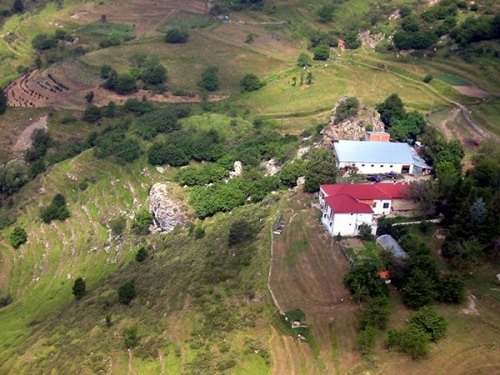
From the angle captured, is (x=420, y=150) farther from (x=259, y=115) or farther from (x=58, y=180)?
(x=58, y=180)

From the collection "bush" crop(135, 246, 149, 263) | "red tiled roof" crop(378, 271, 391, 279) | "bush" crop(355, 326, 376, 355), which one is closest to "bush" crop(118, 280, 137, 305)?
"bush" crop(135, 246, 149, 263)

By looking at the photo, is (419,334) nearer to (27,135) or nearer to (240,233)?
(240,233)

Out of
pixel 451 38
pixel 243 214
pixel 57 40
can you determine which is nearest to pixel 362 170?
pixel 243 214

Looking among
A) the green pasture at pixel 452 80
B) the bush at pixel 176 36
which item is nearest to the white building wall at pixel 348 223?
the green pasture at pixel 452 80

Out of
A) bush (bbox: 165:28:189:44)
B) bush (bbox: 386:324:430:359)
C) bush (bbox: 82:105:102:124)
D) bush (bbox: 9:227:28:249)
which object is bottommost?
bush (bbox: 9:227:28:249)

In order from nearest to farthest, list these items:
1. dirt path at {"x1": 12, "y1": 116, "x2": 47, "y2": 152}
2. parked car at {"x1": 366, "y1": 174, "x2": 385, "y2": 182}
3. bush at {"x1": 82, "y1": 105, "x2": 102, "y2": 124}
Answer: parked car at {"x1": 366, "y1": 174, "x2": 385, "y2": 182}, dirt path at {"x1": 12, "y1": 116, "x2": 47, "y2": 152}, bush at {"x1": 82, "y1": 105, "x2": 102, "y2": 124}

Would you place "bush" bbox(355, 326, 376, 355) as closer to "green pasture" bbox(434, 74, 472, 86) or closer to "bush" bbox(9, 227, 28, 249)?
"bush" bbox(9, 227, 28, 249)

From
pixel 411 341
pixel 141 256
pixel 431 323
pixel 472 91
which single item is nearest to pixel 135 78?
pixel 141 256
